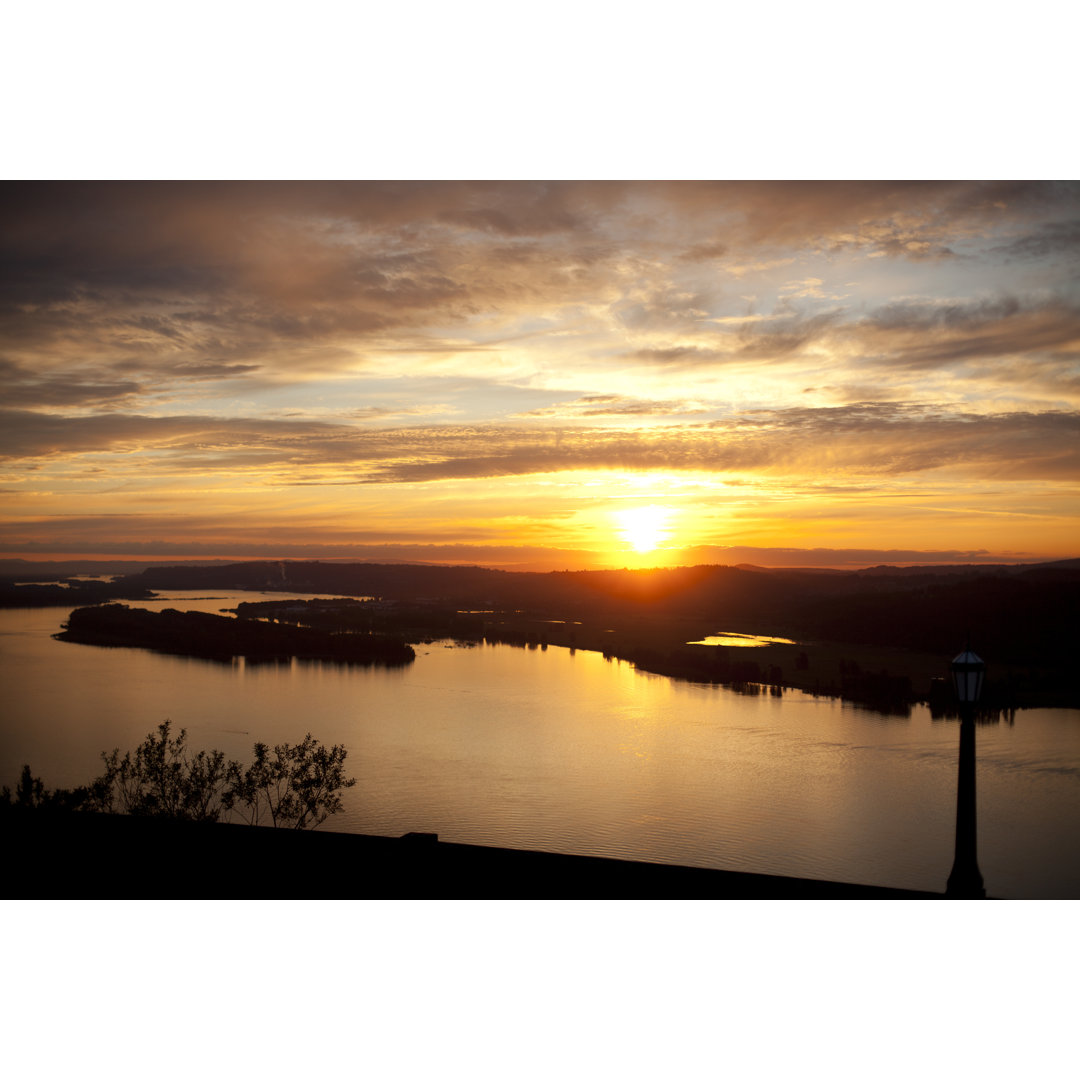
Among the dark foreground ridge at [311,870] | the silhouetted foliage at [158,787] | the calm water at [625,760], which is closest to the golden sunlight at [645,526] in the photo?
the calm water at [625,760]

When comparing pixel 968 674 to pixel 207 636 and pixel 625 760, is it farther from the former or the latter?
pixel 207 636

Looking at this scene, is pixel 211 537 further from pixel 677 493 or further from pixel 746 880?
pixel 746 880

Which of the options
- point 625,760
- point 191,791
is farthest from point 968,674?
point 625,760

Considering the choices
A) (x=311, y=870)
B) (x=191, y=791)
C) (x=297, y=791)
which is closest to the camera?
(x=311, y=870)

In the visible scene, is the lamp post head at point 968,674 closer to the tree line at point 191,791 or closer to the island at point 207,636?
the tree line at point 191,791

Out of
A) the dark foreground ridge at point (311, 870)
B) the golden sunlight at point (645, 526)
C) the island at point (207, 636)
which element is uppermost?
the golden sunlight at point (645, 526)
